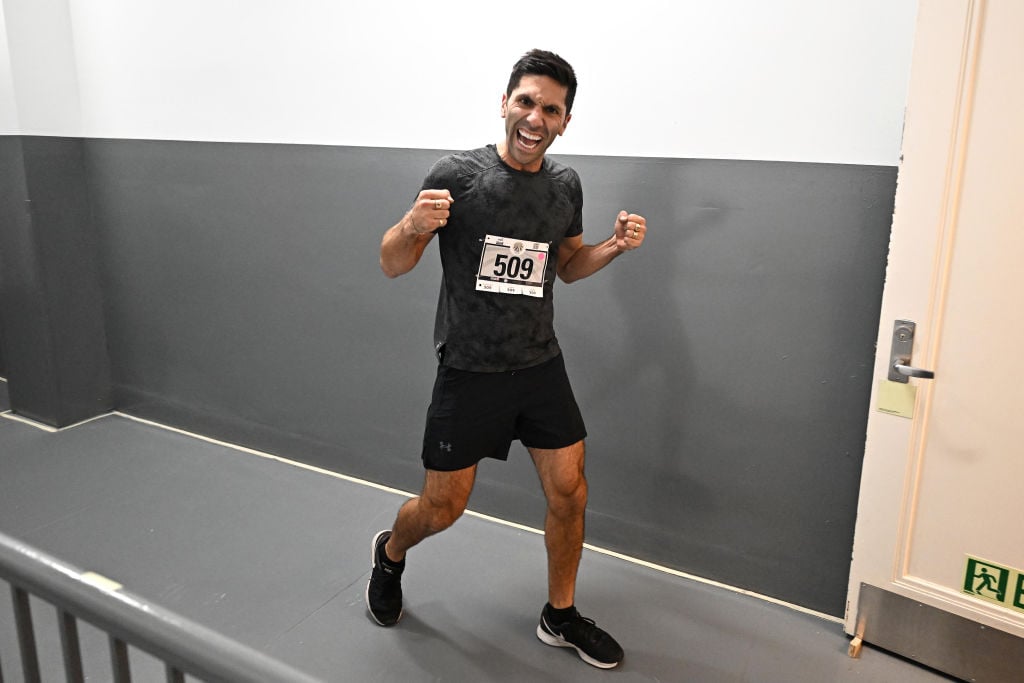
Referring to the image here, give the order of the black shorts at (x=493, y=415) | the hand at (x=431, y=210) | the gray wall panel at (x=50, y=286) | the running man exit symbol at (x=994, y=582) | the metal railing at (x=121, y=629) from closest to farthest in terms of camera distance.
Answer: the metal railing at (x=121, y=629), the hand at (x=431, y=210), the running man exit symbol at (x=994, y=582), the black shorts at (x=493, y=415), the gray wall panel at (x=50, y=286)

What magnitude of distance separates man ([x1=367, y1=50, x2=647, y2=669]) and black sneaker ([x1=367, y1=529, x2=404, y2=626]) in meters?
0.12

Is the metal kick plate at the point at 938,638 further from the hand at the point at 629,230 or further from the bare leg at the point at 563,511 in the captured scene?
the hand at the point at 629,230

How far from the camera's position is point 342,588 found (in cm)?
235

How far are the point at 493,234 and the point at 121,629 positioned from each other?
1.22m

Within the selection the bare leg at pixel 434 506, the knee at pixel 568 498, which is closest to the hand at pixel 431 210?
the bare leg at pixel 434 506

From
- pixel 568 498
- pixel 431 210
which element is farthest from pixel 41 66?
pixel 568 498

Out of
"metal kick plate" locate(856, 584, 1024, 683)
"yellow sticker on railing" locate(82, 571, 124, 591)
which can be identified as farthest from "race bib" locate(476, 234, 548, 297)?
"metal kick plate" locate(856, 584, 1024, 683)

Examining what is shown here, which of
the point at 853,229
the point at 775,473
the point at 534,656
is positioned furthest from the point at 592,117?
the point at 534,656

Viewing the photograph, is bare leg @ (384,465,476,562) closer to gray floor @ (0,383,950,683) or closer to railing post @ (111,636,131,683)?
gray floor @ (0,383,950,683)

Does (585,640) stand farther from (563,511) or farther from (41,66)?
(41,66)

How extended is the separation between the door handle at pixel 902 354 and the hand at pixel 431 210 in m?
1.17

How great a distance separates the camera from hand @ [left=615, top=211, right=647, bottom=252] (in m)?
1.89

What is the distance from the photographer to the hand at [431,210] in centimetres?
170

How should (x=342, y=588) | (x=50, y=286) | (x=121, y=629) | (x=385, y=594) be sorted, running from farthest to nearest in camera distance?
(x=50, y=286)
(x=342, y=588)
(x=385, y=594)
(x=121, y=629)
